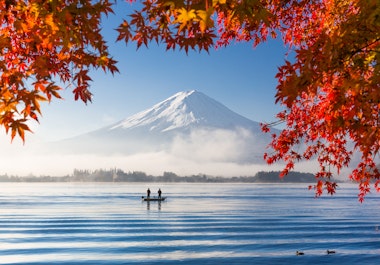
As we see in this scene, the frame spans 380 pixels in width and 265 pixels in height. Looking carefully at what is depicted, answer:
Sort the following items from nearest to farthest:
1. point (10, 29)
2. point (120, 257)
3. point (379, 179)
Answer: point (10, 29)
point (379, 179)
point (120, 257)

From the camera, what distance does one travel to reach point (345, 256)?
88.7 feet

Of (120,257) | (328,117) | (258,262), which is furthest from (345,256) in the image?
(328,117)

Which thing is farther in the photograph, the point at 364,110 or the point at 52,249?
the point at 52,249

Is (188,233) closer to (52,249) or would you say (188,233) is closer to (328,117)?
(52,249)

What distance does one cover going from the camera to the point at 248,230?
42.5 metres

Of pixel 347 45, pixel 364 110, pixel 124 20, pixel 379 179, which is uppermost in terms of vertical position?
pixel 124 20

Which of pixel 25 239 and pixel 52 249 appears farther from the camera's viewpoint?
pixel 25 239

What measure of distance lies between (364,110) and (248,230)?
37.2 meters

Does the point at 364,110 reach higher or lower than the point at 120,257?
higher

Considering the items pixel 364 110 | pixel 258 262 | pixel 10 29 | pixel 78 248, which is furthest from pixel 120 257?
pixel 364 110

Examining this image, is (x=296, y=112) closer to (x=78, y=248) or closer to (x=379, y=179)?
(x=379, y=179)

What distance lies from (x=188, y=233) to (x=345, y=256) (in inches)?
572

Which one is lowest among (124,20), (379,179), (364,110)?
(379,179)

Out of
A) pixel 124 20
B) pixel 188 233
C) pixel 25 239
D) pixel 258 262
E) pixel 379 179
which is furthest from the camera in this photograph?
pixel 188 233
